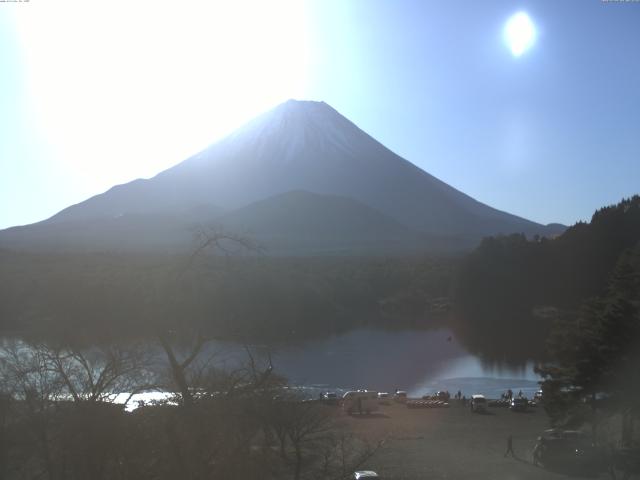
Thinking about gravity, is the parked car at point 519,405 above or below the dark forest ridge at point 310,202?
below

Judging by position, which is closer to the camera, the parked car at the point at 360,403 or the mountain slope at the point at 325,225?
the parked car at the point at 360,403

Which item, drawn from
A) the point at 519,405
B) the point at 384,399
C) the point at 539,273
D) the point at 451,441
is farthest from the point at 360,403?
the point at 539,273

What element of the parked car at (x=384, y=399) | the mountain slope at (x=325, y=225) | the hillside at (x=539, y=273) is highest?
the mountain slope at (x=325, y=225)

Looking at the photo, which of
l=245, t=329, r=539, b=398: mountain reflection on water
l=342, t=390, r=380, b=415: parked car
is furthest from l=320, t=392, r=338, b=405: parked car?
l=245, t=329, r=539, b=398: mountain reflection on water

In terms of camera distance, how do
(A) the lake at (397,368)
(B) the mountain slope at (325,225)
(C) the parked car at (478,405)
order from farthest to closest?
1. (B) the mountain slope at (325,225)
2. (A) the lake at (397,368)
3. (C) the parked car at (478,405)

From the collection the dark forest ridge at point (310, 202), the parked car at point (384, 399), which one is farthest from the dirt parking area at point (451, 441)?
the dark forest ridge at point (310, 202)

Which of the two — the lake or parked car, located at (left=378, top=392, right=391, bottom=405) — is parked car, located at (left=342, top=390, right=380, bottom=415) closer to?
parked car, located at (left=378, top=392, right=391, bottom=405)

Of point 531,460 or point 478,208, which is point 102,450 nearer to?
point 531,460

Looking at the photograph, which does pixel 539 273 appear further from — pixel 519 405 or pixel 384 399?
pixel 519 405

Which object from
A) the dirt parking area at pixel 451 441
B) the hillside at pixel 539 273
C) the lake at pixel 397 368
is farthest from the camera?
the hillside at pixel 539 273

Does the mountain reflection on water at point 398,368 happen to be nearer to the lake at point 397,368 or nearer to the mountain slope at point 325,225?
the lake at point 397,368
